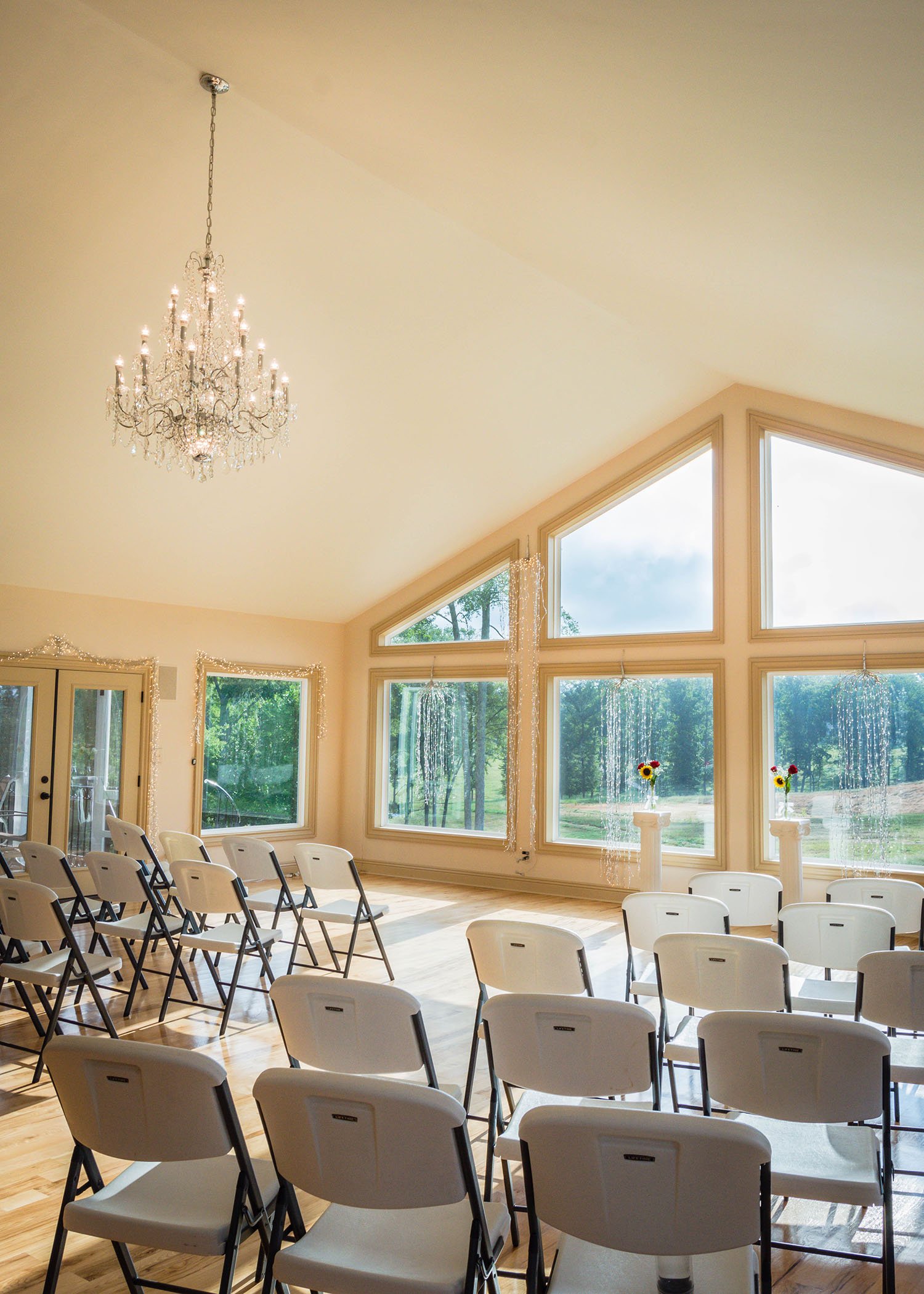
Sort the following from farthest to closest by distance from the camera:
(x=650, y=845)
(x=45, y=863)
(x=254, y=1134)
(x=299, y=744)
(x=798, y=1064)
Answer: (x=299, y=744), (x=650, y=845), (x=45, y=863), (x=254, y=1134), (x=798, y=1064)

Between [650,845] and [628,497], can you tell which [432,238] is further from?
[650,845]

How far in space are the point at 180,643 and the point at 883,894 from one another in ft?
22.0

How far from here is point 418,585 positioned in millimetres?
10453

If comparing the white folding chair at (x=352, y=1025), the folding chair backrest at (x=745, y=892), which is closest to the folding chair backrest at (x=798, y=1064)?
the white folding chair at (x=352, y=1025)

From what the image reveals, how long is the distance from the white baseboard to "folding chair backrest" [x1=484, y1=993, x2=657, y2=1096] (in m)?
6.21

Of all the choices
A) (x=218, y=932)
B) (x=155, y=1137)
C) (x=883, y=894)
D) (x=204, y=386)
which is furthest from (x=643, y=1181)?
(x=204, y=386)

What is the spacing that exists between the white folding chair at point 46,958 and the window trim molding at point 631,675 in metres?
5.37

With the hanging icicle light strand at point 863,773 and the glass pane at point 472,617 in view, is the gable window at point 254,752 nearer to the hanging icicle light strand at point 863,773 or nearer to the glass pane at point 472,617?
the glass pane at point 472,617

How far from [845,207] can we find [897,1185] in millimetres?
3707

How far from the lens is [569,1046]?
259 centimetres

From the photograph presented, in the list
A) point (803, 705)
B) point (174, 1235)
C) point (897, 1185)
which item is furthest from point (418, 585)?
point (174, 1235)

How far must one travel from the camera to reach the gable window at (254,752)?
9.77 m

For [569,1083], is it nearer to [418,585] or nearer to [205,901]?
[205,901]

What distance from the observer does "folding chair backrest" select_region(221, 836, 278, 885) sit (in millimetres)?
6184
